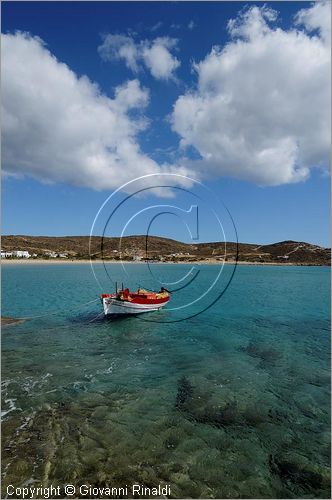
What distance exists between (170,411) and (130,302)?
2140 cm

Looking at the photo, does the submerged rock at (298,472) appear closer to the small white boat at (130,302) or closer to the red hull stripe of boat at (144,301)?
the small white boat at (130,302)

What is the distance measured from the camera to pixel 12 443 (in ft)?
36.8

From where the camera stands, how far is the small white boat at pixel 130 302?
33.5 meters

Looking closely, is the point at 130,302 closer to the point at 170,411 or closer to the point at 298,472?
the point at 170,411

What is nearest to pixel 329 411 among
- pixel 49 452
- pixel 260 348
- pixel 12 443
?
pixel 260 348

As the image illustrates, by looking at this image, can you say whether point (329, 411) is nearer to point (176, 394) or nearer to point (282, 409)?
point (282, 409)

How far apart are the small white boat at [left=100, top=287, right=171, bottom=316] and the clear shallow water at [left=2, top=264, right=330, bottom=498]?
5197 mm

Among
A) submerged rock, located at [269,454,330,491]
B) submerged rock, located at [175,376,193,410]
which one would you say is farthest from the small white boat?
submerged rock, located at [269,454,330,491]

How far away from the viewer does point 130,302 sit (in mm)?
34625

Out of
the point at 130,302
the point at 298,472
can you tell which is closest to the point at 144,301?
the point at 130,302

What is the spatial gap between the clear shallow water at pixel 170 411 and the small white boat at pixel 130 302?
5.20 metres

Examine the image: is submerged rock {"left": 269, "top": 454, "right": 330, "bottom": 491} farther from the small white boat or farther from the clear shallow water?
the small white boat

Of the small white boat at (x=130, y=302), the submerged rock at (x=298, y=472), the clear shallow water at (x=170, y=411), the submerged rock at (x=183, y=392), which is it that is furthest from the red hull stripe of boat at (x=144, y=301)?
the submerged rock at (x=298, y=472)

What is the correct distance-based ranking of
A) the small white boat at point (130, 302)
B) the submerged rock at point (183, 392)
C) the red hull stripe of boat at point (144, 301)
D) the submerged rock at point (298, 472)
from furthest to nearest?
the red hull stripe of boat at point (144, 301) < the small white boat at point (130, 302) < the submerged rock at point (183, 392) < the submerged rock at point (298, 472)
